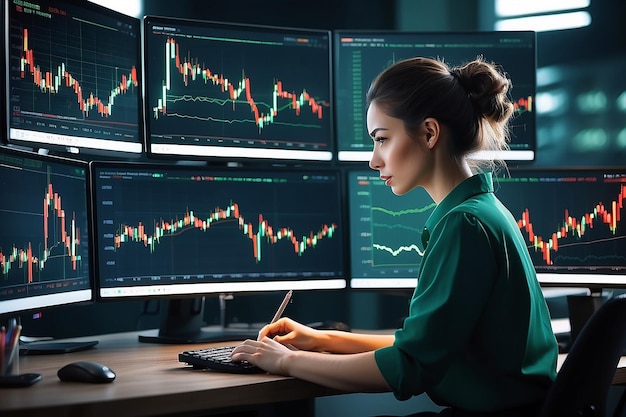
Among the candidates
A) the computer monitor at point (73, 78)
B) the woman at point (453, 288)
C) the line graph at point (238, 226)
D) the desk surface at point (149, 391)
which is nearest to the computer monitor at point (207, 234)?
the line graph at point (238, 226)

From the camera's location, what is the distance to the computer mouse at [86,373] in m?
1.45

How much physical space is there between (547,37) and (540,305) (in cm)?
149

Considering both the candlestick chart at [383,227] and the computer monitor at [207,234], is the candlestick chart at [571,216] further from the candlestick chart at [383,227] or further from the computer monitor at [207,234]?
the computer monitor at [207,234]

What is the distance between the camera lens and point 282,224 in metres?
2.18

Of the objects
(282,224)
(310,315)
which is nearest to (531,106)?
(282,224)

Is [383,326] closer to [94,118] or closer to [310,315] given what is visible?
[310,315]

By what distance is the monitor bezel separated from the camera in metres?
2.00

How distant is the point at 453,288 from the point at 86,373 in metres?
0.69

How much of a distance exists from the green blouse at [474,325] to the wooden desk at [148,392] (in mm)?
229

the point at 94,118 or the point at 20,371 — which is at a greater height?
the point at 94,118

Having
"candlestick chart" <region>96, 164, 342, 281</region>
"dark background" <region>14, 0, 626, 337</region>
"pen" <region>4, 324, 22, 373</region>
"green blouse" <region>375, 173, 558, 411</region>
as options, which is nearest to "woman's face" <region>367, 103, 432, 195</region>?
"green blouse" <region>375, 173, 558, 411</region>

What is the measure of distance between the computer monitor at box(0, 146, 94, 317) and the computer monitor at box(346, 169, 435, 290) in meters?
0.74

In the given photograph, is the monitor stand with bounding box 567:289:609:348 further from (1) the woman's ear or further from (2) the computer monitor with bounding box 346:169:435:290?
(1) the woman's ear

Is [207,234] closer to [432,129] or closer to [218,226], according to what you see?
[218,226]
